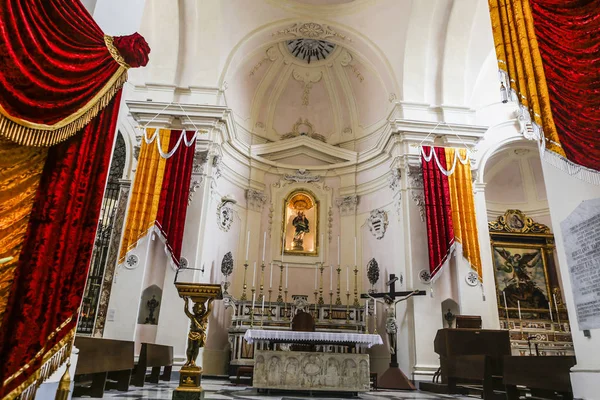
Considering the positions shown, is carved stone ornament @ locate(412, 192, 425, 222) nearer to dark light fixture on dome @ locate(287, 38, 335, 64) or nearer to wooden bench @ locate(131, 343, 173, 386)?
dark light fixture on dome @ locate(287, 38, 335, 64)

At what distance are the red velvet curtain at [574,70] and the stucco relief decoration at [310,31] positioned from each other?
7.01m

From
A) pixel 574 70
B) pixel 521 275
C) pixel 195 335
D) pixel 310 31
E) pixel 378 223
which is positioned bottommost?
pixel 195 335

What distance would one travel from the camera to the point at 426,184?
877 cm

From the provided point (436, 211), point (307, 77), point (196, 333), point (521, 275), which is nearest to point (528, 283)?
point (521, 275)

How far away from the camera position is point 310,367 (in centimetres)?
548

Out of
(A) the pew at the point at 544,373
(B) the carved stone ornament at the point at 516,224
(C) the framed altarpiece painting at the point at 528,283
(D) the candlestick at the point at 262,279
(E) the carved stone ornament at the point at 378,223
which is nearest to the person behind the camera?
(A) the pew at the point at 544,373

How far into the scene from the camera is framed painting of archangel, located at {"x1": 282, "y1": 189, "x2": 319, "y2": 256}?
11016mm

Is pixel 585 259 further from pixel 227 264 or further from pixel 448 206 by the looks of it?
pixel 227 264

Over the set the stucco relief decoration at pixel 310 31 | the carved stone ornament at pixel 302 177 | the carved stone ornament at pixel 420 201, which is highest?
the stucco relief decoration at pixel 310 31

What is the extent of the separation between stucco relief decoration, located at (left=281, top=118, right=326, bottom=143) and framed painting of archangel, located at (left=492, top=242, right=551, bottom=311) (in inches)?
231

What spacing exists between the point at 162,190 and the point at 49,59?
530 centimetres

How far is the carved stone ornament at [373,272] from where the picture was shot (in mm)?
9977

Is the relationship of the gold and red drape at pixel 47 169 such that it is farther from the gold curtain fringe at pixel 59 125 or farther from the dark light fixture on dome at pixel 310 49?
the dark light fixture on dome at pixel 310 49

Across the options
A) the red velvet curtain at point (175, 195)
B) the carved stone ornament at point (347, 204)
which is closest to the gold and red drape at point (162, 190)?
the red velvet curtain at point (175, 195)
